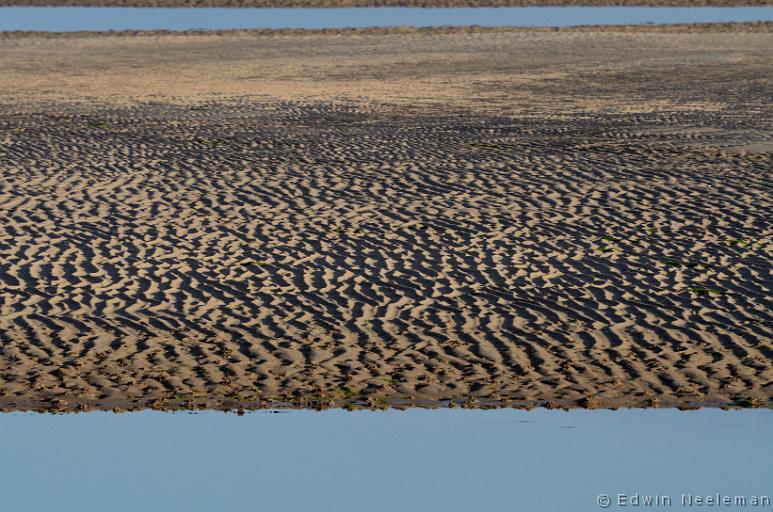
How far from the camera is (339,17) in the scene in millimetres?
47938

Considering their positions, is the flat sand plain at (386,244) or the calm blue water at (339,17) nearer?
the flat sand plain at (386,244)

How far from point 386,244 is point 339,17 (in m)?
33.4

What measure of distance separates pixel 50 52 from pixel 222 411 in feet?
97.7

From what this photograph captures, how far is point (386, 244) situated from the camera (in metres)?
15.5

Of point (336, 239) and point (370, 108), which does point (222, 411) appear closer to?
point (336, 239)

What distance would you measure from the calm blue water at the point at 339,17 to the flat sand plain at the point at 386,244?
15.3 metres

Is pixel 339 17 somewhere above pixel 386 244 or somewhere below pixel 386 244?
below

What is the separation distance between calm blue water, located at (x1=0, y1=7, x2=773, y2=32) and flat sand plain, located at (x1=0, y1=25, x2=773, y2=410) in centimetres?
1531

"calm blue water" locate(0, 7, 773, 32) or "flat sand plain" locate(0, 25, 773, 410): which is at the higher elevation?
"flat sand plain" locate(0, 25, 773, 410)

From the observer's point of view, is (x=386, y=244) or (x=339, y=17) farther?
(x=339, y=17)

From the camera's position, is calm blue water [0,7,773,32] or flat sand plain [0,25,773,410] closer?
flat sand plain [0,25,773,410]

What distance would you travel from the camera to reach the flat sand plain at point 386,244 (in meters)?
11.2

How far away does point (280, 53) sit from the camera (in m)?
38.0

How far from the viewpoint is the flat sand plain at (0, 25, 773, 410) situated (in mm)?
11156
